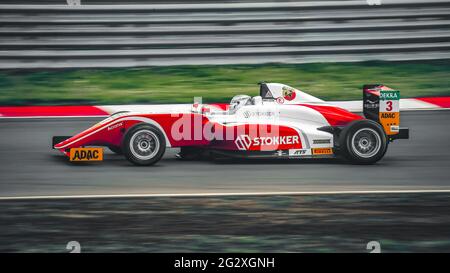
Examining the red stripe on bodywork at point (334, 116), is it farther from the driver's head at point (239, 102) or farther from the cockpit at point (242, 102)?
the driver's head at point (239, 102)

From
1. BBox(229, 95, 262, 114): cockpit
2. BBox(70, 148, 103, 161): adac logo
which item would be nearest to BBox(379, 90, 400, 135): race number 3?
BBox(229, 95, 262, 114): cockpit

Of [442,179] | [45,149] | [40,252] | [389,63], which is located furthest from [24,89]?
[40,252]

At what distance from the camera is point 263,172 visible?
346 inches

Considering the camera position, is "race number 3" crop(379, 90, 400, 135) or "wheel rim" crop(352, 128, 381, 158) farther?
"race number 3" crop(379, 90, 400, 135)

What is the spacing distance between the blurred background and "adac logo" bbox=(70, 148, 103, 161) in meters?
4.95

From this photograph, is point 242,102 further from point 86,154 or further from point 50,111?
point 50,111

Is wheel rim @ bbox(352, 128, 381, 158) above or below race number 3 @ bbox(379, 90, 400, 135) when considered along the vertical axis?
below

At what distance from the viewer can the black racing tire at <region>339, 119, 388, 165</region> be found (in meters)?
9.02

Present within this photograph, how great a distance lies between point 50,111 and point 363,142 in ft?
18.4

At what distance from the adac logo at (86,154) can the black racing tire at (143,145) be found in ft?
1.08

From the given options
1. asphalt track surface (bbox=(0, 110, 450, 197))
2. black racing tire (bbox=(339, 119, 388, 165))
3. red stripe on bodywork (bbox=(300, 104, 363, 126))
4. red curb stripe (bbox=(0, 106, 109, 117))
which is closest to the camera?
asphalt track surface (bbox=(0, 110, 450, 197))

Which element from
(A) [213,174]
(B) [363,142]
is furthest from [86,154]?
(B) [363,142]

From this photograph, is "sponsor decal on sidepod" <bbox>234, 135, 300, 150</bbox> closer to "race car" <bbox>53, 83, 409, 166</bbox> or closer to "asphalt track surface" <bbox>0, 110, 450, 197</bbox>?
"race car" <bbox>53, 83, 409, 166</bbox>

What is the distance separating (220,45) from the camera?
48.2 feet
